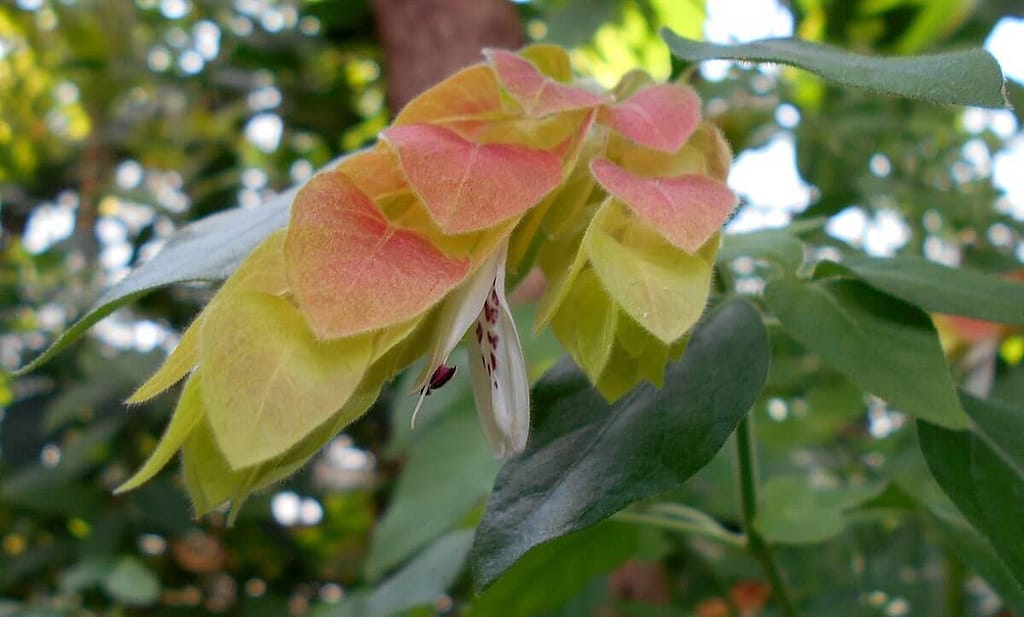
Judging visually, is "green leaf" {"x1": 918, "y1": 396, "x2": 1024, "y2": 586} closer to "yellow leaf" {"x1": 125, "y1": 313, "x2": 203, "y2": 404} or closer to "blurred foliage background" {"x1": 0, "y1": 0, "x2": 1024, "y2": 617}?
"blurred foliage background" {"x1": 0, "y1": 0, "x2": 1024, "y2": 617}

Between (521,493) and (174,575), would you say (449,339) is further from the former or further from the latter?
(174,575)

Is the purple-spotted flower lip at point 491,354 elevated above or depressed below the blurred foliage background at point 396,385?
above

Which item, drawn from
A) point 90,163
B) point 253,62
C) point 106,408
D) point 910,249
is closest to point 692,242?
point 910,249

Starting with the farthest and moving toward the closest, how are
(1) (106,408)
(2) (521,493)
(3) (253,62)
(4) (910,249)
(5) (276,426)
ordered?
(3) (253,62) < (1) (106,408) < (4) (910,249) < (2) (521,493) < (5) (276,426)

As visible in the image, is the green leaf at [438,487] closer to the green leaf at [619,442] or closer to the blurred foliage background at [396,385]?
the blurred foliage background at [396,385]

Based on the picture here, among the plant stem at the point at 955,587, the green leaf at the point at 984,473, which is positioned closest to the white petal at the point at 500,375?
the green leaf at the point at 984,473

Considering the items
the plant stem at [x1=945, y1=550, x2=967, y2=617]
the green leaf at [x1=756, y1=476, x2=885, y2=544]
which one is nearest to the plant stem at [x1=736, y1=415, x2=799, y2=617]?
the green leaf at [x1=756, y1=476, x2=885, y2=544]

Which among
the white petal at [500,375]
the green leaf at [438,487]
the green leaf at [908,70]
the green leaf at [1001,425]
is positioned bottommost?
the green leaf at [438,487]
